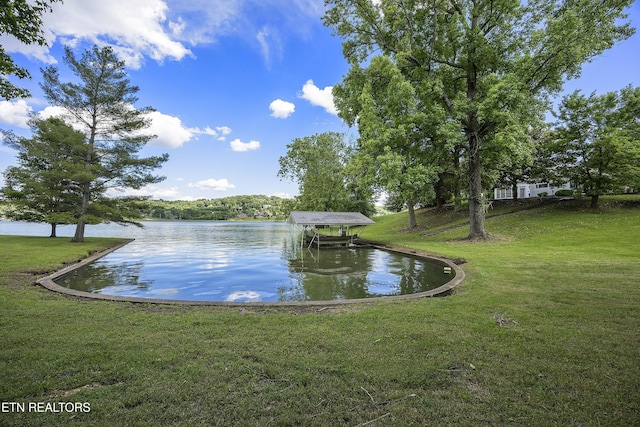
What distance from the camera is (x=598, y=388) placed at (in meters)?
2.57

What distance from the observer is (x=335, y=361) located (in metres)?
3.10

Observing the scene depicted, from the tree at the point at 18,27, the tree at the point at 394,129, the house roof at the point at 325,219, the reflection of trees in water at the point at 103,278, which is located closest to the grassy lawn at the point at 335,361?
the reflection of trees in water at the point at 103,278

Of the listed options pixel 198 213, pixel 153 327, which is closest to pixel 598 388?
pixel 153 327

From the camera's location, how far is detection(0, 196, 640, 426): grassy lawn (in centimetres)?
229

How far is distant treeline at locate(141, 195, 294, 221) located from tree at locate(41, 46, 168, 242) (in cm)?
6170

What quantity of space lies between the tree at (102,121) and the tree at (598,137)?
27.3 meters

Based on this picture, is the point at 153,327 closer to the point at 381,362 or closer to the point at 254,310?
the point at 254,310

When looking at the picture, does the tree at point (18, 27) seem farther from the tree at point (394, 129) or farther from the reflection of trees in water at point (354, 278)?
the tree at point (394, 129)

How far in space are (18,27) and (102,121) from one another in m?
16.0

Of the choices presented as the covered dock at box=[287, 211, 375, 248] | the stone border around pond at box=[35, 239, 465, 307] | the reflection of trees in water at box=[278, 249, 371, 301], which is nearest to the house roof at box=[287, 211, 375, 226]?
the covered dock at box=[287, 211, 375, 248]

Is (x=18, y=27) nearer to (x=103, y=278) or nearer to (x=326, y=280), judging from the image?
(x=103, y=278)

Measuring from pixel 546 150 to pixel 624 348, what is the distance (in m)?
23.6

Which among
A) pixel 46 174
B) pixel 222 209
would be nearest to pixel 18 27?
pixel 46 174

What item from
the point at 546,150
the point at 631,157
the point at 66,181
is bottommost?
the point at 66,181
